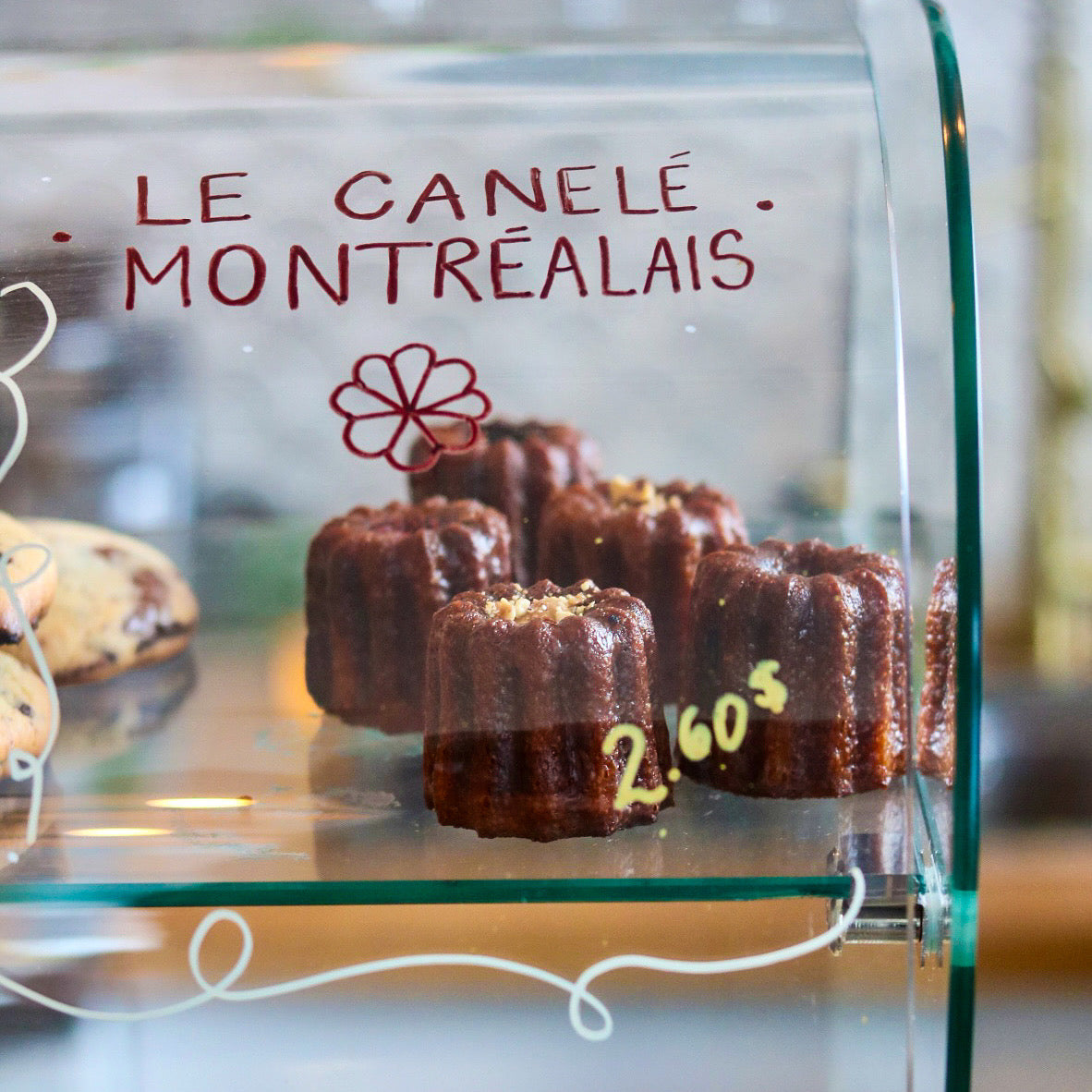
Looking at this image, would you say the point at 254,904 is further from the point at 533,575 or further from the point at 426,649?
the point at 533,575

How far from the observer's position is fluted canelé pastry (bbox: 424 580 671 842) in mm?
799

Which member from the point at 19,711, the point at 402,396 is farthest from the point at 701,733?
the point at 19,711

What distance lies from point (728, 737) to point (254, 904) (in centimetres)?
35

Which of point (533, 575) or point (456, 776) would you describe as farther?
point (533, 575)

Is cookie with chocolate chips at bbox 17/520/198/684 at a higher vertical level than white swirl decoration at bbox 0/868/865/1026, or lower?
higher

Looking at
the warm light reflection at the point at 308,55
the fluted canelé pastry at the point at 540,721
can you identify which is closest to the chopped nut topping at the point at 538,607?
the fluted canelé pastry at the point at 540,721

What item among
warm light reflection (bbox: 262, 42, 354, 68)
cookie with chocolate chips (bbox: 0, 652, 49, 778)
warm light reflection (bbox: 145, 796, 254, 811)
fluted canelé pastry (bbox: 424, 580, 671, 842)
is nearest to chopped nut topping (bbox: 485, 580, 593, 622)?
fluted canelé pastry (bbox: 424, 580, 671, 842)

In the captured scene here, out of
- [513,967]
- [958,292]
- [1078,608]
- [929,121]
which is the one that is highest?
[929,121]

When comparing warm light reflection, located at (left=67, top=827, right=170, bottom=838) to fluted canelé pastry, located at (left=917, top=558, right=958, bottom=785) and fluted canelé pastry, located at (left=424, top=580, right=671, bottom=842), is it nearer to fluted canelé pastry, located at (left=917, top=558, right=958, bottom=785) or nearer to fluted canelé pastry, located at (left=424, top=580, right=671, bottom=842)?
fluted canelé pastry, located at (left=424, top=580, right=671, bottom=842)

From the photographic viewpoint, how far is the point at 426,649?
0.86 m

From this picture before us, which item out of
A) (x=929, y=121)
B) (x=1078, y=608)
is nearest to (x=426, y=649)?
(x=929, y=121)

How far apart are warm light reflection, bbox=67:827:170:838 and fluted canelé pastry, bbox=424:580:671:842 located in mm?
192

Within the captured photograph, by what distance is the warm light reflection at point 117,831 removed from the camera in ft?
2.61

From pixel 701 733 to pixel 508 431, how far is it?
0.30 m
